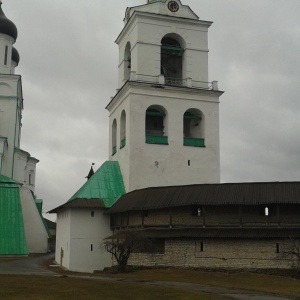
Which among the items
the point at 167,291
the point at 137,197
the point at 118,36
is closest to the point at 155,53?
the point at 118,36

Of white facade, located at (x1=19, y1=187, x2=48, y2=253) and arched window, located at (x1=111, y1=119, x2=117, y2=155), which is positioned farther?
white facade, located at (x1=19, y1=187, x2=48, y2=253)

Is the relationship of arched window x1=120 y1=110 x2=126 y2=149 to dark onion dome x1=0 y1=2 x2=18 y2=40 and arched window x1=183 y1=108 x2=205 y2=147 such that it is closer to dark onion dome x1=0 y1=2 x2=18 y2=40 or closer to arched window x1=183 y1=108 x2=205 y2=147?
arched window x1=183 y1=108 x2=205 y2=147

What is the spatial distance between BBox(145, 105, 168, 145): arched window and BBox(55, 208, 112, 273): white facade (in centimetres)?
551

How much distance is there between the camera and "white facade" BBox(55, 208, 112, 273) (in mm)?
30530

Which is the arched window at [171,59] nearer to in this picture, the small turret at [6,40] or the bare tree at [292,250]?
the bare tree at [292,250]

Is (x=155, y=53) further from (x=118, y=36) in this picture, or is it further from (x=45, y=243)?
(x=45, y=243)

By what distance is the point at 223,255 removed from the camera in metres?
24.9

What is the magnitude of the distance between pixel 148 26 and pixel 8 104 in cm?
1705

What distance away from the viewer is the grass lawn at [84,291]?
51.0ft

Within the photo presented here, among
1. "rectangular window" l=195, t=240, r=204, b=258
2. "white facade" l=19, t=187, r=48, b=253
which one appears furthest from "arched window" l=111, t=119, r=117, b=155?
"rectangular window" l=195, t=240, r=204, b=258

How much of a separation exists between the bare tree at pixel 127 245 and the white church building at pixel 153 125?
4763 millimetres

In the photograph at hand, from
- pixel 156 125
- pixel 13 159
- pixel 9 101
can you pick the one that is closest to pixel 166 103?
pixel 156 125

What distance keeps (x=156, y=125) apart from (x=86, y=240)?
30.0ft

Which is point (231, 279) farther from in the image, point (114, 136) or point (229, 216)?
point (114, 136)
